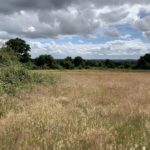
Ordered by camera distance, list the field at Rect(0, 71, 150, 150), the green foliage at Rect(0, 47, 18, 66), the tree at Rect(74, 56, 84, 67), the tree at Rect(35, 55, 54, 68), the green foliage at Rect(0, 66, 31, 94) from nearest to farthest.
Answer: the field at Rect(0, 71, 150, 150) → the green foliage at Rect(0, 66, 31, 94) → the green foliage at Rect(0, 47, 18, 66) → the tree at Rect(35, 55, 54, 68) → the tree at Rect(74, 56, 84, 67)

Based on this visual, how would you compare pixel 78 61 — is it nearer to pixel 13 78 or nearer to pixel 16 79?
pixel 16 79

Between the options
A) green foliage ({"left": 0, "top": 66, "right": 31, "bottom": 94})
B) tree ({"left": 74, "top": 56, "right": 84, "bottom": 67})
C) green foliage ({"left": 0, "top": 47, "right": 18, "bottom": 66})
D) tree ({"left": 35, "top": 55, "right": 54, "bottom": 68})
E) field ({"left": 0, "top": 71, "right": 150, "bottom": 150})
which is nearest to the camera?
field ({"left": 0, "top": 71, "right": 150, "bottom": 150})

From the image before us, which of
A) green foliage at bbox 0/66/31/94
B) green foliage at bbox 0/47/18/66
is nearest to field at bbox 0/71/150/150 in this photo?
green foliage at bbox 0/66/31/94

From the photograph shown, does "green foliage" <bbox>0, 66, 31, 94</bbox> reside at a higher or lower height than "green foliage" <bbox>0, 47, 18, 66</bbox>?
lower

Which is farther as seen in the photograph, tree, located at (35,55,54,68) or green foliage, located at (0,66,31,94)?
tree, located at (35,55,54,68)

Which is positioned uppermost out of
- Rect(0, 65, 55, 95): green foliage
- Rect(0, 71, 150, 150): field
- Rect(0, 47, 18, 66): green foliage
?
Rect(0, 47, 18, 66): green foliage

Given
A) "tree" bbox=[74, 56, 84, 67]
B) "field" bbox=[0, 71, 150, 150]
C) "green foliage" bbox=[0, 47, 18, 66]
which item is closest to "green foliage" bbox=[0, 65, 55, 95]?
"green foliage" bbox=[0, 47, 18, 66]

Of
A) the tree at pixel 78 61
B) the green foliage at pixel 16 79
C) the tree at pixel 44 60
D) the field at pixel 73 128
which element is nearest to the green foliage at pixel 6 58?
the green foliage at pixel 16 79

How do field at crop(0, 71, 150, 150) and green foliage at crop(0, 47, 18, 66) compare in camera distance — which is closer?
field at crop(0, 71, 150, 150)

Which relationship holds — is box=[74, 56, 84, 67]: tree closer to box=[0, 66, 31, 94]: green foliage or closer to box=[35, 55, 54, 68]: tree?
box=[35, 55, 54, 68]: tree

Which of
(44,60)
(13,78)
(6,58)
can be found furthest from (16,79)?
(44,60)

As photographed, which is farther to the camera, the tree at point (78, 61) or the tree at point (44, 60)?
the tree at point (78, 61)

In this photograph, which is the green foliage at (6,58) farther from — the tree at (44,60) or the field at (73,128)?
the tree at (44,60)

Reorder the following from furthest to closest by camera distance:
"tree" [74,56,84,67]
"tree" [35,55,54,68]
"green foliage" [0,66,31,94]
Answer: "tree" [74,56,84,67] → "tree" [35,55,54,68] → "green foliage" [0,66,31,94]
